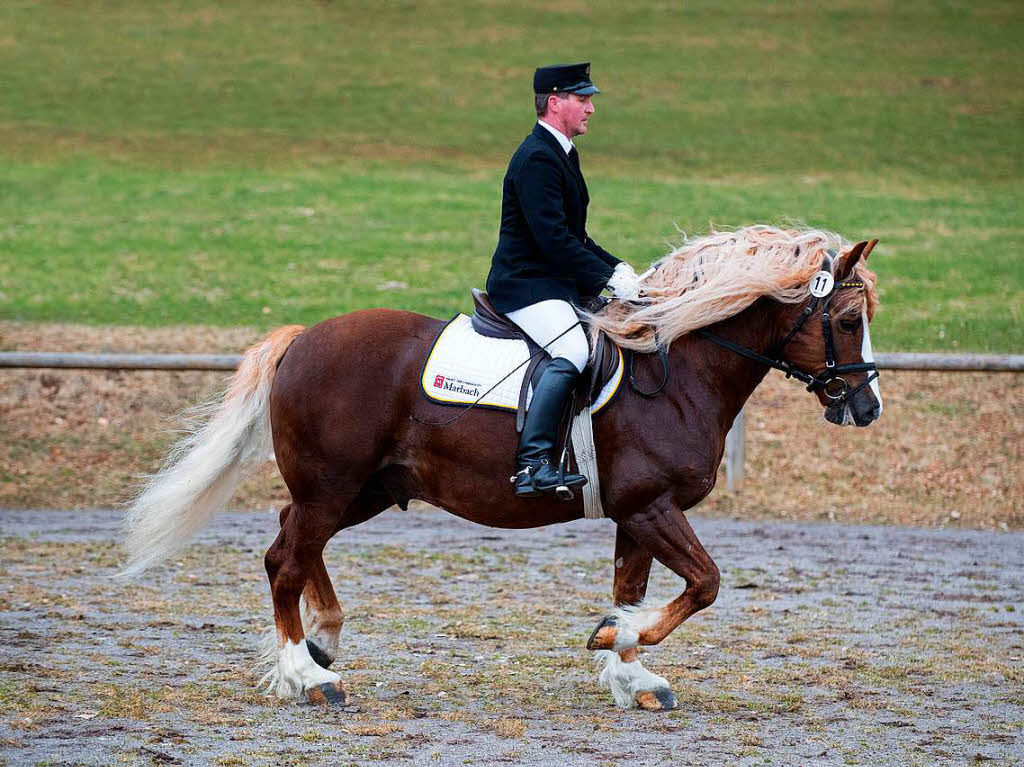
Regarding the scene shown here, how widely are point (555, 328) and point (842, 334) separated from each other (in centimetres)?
123

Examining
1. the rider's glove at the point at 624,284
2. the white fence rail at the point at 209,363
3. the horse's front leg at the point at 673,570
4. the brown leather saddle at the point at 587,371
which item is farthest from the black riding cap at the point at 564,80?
the white fence rail at the point at 209,363

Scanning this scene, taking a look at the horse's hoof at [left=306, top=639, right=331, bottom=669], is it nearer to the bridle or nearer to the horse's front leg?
the horse's front leg

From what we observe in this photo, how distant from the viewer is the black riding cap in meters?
6.02

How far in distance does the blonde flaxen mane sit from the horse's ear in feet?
0.09

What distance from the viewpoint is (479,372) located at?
19.8 feet

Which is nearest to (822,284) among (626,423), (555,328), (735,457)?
(626,423)

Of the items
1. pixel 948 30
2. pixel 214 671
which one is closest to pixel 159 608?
pixel 214 671

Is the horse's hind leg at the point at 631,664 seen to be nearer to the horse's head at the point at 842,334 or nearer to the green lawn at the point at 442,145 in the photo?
the horse's head at the point at 842,334

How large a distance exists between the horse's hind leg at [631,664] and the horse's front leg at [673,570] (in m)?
0.11

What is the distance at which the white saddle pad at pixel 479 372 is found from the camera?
5.99 metres

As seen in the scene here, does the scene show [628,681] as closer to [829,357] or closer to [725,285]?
[829,357]

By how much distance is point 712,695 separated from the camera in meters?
6.20

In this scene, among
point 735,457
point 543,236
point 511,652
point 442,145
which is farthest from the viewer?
point 442,145

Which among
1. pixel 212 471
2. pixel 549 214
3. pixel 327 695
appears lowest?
pixel 327 695
